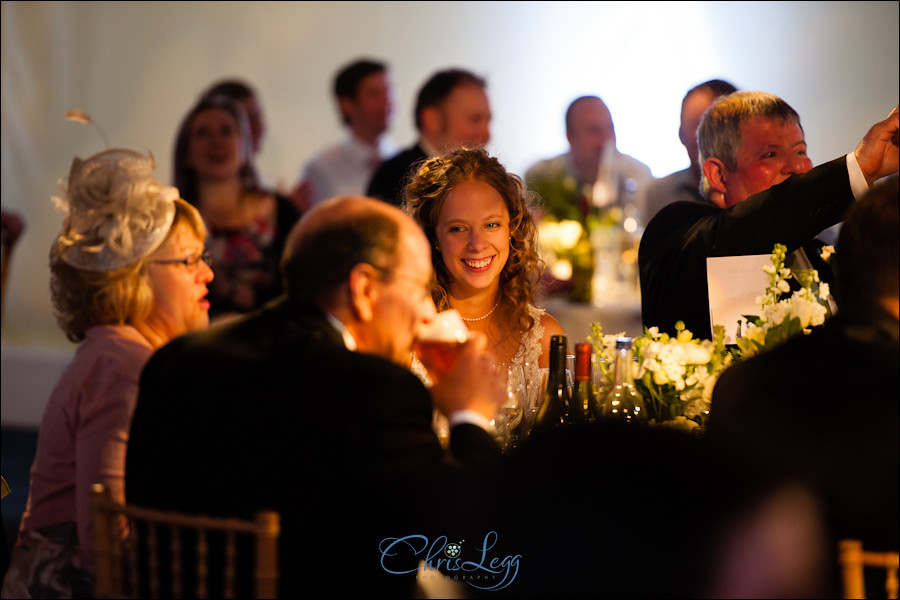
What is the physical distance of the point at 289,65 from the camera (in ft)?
21.0

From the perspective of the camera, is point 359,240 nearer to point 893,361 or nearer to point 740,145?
point 893,361

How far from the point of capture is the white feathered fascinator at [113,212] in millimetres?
2053

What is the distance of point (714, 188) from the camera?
8.82 feet

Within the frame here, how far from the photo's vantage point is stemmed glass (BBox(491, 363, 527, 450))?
80.2 inches

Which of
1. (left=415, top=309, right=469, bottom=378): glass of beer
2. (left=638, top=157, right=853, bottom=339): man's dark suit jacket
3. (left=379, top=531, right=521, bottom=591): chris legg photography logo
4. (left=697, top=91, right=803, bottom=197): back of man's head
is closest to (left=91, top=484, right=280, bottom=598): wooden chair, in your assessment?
(left=379, top=531, right=521, bottom=591): chris legg photography logo

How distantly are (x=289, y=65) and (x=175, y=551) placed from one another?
5.45 m

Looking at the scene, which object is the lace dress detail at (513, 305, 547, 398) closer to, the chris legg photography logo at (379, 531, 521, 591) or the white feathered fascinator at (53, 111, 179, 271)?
the chris legg photography logo at (379, 531, 521, 591)

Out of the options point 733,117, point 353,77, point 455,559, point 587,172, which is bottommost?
point 455,559

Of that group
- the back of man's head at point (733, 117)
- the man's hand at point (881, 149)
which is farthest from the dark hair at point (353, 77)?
the man's hand at point (881, 149)

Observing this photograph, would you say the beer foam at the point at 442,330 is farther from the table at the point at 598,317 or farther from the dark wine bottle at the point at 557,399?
the table at the point at 598,317

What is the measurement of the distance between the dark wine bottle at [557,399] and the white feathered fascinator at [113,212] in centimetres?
91

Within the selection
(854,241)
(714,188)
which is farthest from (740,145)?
(854,241)

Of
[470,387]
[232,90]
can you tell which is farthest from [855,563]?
[232,90]

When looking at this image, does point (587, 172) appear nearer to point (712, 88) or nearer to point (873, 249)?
point (712, 88)
